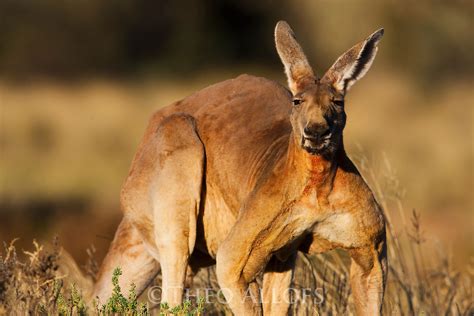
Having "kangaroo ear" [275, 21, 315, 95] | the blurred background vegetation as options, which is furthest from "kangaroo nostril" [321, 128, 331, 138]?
the blurred background vegetation

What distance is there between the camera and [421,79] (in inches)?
1209

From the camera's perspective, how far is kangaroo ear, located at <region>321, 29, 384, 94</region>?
6680 millimetres

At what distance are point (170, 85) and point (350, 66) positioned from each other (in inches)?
963

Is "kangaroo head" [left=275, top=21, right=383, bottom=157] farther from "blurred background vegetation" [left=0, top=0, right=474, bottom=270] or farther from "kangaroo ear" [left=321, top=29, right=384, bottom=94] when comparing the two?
"blurred background vegetation" [left=0, top=0, right=474, bottom=270]

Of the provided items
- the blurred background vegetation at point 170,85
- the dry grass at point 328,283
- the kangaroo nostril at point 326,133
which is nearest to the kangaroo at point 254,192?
the kangaroo nostril at point 326,133

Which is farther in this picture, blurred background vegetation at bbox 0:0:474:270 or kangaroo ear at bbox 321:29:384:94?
blurred background vegetation at bbox 0:0:474:270

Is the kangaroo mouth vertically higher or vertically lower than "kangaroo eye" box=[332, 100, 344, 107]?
lower

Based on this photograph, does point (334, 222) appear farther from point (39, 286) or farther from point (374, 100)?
point (374, 100)

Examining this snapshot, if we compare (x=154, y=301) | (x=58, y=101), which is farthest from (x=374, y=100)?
(x=154, y=301)

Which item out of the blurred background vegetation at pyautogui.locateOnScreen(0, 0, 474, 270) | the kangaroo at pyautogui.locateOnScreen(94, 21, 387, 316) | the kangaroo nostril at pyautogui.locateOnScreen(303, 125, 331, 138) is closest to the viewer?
the kangaroo nostril at pyautogui.locateOnScreen(303, 125, 331, 138)

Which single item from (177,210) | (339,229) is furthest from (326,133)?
(177,210)

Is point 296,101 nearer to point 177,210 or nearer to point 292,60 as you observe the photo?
point 292,60

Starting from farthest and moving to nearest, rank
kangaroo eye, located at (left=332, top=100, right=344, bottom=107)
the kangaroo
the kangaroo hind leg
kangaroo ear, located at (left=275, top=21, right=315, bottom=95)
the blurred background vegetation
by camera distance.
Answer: the blurred background vegetation
the kangaroo hind leg
kangaroo ear, located at (left=275, top=21, right=315, bottom=95)
the kangaroo
kangaroo eye, located at (left=332, top=100, right=344, bottom=107)

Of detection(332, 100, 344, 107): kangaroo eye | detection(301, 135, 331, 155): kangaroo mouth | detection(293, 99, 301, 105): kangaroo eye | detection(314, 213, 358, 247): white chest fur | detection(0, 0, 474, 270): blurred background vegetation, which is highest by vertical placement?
detection(0, 0, 474, 270): blurred background vegetation
